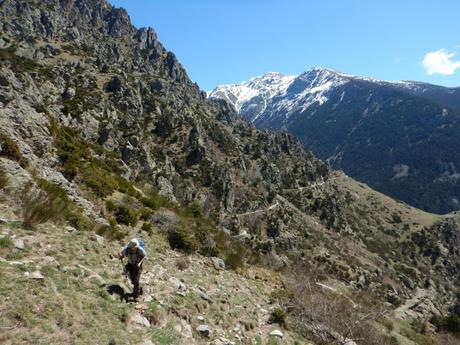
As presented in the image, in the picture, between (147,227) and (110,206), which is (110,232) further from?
(110,206)

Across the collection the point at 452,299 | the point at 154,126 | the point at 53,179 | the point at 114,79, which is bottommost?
the point at 452,299

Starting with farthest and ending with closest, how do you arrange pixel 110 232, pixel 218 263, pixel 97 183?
pixel 97 183
pixel 218 263
pixel 110 232

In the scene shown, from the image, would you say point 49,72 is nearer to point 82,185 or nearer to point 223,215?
point 223,215

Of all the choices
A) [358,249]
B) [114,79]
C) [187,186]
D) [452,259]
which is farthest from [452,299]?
[114,79]

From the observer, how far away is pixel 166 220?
20.0 meters

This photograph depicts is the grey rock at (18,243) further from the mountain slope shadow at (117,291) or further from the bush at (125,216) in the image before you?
the bush at (125,216)

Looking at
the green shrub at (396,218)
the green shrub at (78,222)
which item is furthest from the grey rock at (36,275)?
the green shrub at (396,218)

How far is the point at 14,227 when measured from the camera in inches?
421

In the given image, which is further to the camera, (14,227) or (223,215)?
(223,215)

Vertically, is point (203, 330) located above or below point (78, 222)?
below

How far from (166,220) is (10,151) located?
312 inches

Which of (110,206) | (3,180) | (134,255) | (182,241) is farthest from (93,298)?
(110,206)

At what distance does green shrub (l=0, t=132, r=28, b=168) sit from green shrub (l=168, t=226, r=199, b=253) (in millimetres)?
7034

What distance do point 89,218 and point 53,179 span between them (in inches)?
129
